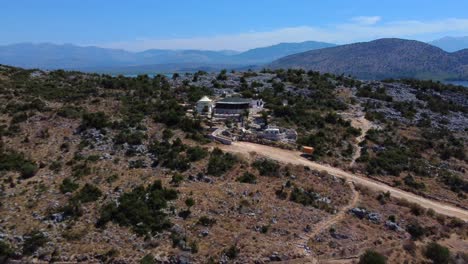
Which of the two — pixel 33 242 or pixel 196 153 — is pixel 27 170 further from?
pixel 196 153

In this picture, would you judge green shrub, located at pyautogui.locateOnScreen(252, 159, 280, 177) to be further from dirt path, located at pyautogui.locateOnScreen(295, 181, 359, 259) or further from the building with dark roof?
the building with dark roof

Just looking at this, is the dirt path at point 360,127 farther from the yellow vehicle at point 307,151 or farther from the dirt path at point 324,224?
the dirt path at point 324,224

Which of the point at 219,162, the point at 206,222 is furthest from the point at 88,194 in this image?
the point at 219,162

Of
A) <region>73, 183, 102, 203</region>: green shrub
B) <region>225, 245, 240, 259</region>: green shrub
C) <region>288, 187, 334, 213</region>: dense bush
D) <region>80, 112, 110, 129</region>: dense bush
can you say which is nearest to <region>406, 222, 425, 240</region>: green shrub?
<region>288, 187, 334, 213</region>: dense bush

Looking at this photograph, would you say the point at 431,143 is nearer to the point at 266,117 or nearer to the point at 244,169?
the point at 266,117

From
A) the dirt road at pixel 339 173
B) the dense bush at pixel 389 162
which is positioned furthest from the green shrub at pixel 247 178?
the dense bush at pixel 389 162

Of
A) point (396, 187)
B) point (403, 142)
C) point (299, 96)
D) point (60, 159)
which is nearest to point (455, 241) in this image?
point (396, 187)
